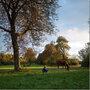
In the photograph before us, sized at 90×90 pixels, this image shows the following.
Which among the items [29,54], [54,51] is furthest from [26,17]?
[54,51]

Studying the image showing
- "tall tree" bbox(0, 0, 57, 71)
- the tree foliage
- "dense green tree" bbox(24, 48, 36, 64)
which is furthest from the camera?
the tree foliage

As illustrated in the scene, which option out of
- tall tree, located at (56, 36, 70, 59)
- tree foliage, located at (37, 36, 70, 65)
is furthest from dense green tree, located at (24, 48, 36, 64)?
tall tree, located at (56, 36, 70, 59)

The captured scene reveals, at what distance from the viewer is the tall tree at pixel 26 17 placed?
41.0m

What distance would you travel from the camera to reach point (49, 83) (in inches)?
864

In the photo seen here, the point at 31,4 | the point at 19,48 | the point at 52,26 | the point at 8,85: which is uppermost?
the point at 31,4

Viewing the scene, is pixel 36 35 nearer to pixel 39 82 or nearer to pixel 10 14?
pixel 10 14

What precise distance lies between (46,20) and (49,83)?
20.9 meters

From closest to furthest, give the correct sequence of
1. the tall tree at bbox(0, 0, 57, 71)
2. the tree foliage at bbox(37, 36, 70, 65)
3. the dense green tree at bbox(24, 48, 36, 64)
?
1. the tall tree at bbox(0, 0, 57, 71)
2. the dense green tree at bbox(24, 48, 36, 64)
3. the tree foliage at bbox(37, 36, 70, 65)

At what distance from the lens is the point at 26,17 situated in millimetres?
41812

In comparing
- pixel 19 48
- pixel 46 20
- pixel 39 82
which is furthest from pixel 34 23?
pixel 39 82

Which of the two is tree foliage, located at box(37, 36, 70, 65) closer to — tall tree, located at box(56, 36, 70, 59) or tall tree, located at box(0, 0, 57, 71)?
tall tree, located at box(56, 36, 70, 59)

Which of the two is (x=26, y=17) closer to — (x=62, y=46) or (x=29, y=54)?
(x=29, y=54)

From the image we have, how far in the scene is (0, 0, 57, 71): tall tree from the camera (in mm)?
41000

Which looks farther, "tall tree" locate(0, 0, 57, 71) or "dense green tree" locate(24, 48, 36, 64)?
"dense green tree" locate(24, 48, 36, 64)
